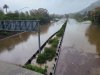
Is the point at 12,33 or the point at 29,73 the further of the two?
the point at 12,33

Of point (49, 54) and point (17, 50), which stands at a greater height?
point (49, 54)

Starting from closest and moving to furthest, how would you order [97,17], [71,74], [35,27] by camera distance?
1. [71,74]
2. [35,27]
3. [97,17]

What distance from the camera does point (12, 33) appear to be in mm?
44969

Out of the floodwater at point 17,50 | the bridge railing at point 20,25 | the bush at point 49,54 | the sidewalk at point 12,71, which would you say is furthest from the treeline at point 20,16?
the sidewalk at point 12,71

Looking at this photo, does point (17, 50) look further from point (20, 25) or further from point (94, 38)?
point (94, 38)

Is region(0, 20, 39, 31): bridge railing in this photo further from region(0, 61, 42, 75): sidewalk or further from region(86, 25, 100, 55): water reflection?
region(0, 61, 42, 75): sidewalk

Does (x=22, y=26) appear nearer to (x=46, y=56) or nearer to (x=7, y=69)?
(x=46, y=56)

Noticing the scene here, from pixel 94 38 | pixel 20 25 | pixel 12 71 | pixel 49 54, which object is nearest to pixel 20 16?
pixel 94 38

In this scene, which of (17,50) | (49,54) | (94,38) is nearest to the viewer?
(49,54)

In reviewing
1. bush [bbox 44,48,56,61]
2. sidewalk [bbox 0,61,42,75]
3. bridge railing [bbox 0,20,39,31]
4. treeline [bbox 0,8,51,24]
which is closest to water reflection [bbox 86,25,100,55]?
bush [bbox 44,48,56,61]

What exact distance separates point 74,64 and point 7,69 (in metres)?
7.25

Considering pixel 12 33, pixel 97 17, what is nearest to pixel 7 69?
pixel 12 33

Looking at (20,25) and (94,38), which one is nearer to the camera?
(20,25)

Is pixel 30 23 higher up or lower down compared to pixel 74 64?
higher up
